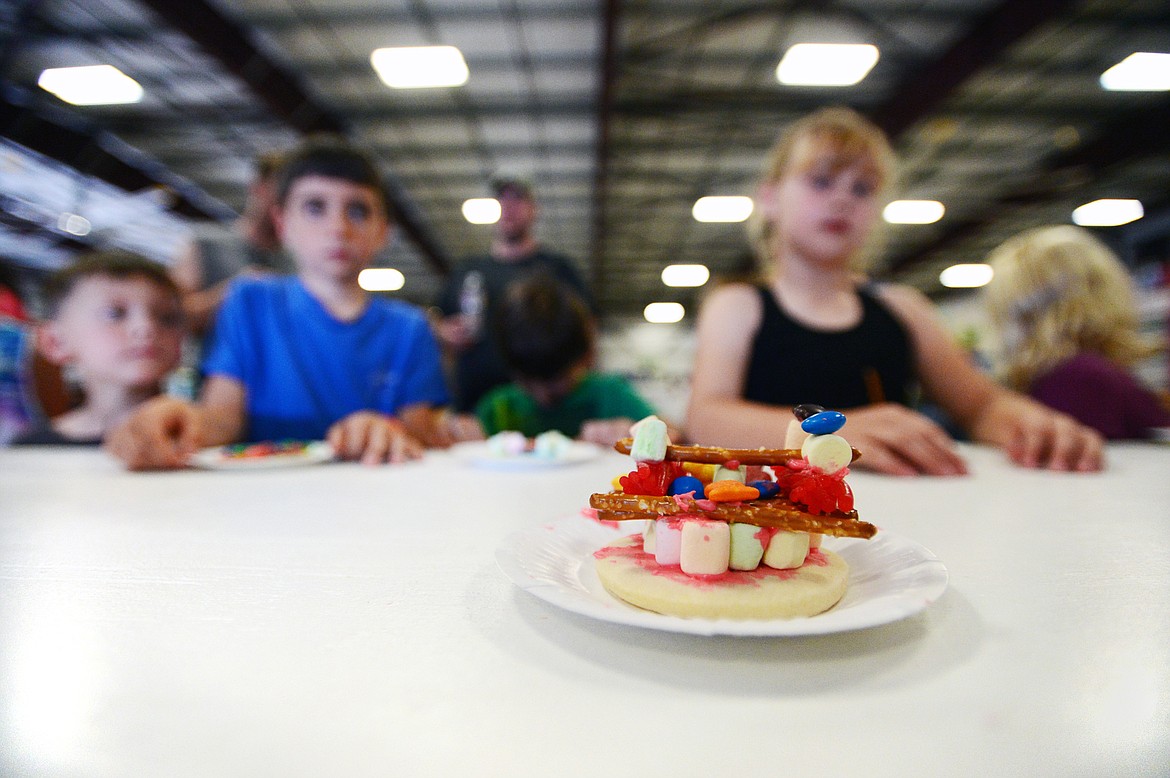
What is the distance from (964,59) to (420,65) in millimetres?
3995

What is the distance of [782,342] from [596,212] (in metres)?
7.15

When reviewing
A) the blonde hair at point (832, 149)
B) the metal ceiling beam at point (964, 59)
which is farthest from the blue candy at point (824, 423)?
the metal ceiling beam at point (964, 59)

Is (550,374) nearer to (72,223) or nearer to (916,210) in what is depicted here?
(916,210)

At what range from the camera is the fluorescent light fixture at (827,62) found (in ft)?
13.3

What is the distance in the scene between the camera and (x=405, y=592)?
41 centimetres

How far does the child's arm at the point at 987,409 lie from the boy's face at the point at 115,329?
5.71 feet

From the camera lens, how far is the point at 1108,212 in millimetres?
7465

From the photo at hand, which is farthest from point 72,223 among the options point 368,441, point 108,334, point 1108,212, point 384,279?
point 1108,212

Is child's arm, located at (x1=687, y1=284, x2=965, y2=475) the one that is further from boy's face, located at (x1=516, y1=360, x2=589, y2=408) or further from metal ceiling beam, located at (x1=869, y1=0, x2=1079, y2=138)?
metal ceiling beam, located at (x1=869, y1=0, x2=1079, y2=138)

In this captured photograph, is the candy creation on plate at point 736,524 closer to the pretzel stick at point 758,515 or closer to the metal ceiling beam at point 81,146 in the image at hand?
the pretzel stick at point 758,515

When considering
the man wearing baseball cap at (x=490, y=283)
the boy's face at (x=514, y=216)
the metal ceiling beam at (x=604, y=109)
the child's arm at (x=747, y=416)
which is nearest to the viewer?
the child's arm at (x=747, y=416)

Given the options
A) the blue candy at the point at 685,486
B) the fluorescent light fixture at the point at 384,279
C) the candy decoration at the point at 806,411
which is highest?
the fluorescent light fixture at the point at 384,279

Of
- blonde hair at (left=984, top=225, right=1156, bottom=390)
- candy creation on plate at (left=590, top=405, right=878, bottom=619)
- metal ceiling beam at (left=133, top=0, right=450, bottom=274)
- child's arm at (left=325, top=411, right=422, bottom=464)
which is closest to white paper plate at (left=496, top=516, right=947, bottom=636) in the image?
candy creation on plate at (left=590, top=405, right=878, bottom=619)

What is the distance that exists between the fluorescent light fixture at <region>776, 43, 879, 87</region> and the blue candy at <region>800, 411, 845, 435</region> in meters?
4.57
